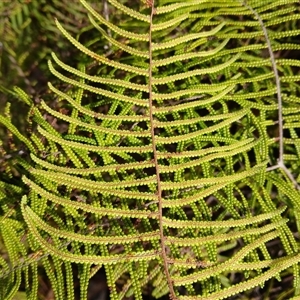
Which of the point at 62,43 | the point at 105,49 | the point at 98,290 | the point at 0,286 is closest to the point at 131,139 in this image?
the point at 0,286

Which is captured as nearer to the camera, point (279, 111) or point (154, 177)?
point (154, 177)

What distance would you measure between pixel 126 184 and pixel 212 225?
0.54ft

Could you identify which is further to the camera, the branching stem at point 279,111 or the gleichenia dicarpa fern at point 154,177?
the branching stem at point 279,111

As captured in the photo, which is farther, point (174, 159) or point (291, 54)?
point (291, 54)

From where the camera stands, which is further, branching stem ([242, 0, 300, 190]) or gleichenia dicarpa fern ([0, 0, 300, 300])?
branching stem ([242, 0, 300, 190])

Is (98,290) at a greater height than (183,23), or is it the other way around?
(183,23)

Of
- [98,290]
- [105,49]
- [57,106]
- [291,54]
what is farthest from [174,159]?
[98,290]

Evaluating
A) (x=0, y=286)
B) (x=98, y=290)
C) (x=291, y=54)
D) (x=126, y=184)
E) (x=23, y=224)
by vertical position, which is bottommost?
(x=98, y=290)

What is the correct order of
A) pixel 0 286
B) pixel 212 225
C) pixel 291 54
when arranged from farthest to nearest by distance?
pixel 291 54, pixel 0 286, pixel 212 225

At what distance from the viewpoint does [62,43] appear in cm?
174

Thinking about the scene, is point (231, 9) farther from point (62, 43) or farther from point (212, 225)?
point (62, 43)

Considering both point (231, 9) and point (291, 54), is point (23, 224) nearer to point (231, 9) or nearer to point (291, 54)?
point (231, 9)

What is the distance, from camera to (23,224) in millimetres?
1008

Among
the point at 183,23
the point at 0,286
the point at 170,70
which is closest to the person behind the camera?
the point at 0,286
